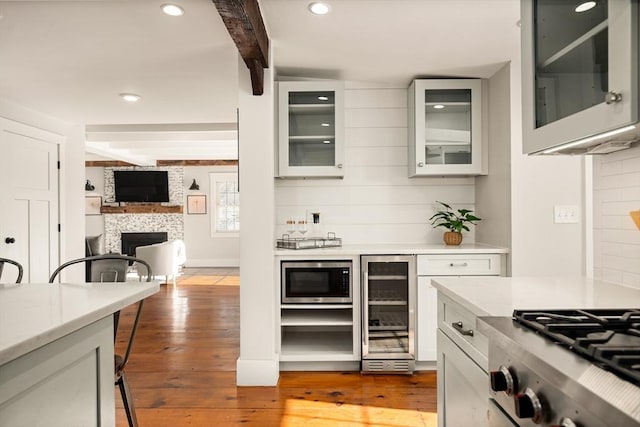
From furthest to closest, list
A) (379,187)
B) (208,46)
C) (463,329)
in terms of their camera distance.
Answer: (379,187), (208,46), (463,329)

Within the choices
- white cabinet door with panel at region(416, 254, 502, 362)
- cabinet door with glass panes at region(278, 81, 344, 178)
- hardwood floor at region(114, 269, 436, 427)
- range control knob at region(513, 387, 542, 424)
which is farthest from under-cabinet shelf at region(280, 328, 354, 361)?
range control knob at region(513, 387, 542, 424)

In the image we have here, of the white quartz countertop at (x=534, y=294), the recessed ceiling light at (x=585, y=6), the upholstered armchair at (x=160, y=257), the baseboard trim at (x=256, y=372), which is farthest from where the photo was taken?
the upholstered armchair at (x=160, y=257)

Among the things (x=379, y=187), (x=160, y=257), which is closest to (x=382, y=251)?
(x=379, y=187)

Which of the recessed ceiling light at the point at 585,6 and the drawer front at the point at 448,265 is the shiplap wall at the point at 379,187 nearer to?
the drawer front at the point at 448,265

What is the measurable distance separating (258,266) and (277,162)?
894 millimetres

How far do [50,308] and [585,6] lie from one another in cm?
171

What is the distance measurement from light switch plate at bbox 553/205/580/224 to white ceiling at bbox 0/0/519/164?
1.15 metres

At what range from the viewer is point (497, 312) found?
1239mm

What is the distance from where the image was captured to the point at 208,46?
10.1 feet

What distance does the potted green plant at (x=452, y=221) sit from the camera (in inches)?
138

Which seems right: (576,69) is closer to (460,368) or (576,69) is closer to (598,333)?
(598,333)

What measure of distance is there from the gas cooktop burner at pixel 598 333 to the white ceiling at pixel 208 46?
74.9 inches

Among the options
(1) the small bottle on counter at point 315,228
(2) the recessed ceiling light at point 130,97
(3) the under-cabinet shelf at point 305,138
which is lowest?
(1) the small bottle on counter at point 315,228

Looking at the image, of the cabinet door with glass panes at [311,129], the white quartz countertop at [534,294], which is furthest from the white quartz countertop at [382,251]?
the white quartz countertop at [534,294]
